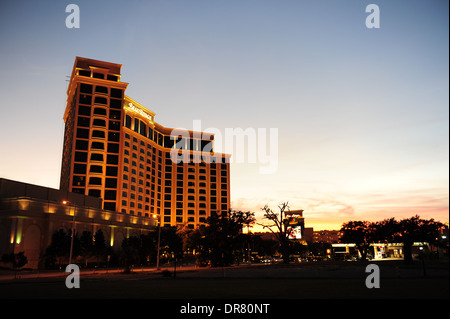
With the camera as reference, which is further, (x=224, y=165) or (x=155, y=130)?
(x=224, y=165)

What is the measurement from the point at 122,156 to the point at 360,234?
83248 millimetres

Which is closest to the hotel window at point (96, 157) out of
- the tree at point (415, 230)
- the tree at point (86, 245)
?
the tree at point (86, 245)

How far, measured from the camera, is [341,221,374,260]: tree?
8519 centimetres

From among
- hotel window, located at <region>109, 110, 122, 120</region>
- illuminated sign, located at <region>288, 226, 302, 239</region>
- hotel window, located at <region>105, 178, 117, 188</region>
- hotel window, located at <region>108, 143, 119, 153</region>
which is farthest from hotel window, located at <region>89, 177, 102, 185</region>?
illuminated sign, located at <region>288, 226, 302, 239</region>

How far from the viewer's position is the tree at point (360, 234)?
279 feet

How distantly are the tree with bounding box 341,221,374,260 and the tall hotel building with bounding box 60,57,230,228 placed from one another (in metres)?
34.1

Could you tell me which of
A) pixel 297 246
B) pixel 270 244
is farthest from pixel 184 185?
pixel 297 246

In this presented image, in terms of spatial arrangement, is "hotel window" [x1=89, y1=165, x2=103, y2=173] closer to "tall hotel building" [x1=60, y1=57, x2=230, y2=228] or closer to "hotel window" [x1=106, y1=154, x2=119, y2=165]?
"tall hotel building" [x1=60, y1=57, x2=230, y2=228]

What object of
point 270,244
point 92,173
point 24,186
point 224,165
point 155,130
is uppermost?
point 155,130

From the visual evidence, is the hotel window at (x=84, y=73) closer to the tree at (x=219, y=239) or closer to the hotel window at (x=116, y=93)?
the hotel window at (x=116, y=93)

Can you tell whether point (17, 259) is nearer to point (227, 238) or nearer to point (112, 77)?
point (227, 238)
